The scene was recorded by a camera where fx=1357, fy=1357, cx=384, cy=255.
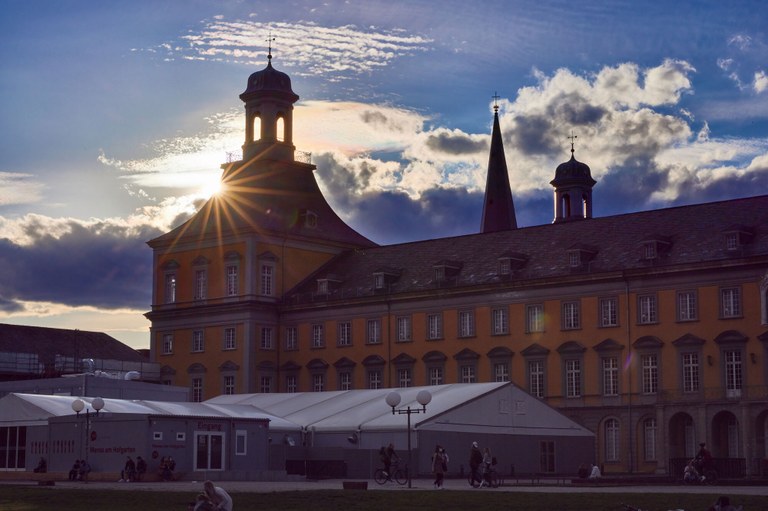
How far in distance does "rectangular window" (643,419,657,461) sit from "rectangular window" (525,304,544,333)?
8.47m

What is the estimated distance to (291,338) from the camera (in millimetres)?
91375

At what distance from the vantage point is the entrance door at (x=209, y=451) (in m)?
59.6

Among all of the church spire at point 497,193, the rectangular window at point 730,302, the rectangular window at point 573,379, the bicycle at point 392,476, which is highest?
the church spire at point 497,193

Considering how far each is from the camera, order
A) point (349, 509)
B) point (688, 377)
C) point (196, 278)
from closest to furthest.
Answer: point (349, 509), point (688, 377), point (196, 278)

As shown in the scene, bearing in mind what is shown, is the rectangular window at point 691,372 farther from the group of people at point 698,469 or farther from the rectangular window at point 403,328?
the group of people at point 698,469

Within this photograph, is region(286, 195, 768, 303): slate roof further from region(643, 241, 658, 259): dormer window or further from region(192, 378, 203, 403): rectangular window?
region(192, 378, 203, 403): rectangular window

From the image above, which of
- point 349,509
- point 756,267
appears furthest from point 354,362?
point 349,509

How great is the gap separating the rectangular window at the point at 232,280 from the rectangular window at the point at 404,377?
13.9 metres

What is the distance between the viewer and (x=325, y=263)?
95688mm

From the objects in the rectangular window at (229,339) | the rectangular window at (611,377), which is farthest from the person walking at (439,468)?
the rectangular window at (229,339)

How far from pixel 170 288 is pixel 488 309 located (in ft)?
87.3

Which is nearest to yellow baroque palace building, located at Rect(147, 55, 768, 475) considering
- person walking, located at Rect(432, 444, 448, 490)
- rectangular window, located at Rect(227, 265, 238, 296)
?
rectangular window, located at Rect(227, 265, 238, 296)

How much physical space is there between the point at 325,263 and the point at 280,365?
339 inches

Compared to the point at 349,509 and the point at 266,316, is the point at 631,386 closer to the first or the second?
the point at 266,316
